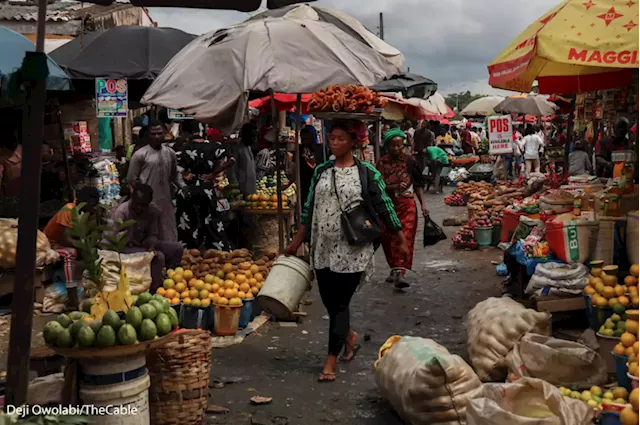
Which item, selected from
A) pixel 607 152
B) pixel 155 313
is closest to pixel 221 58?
pixel 155 313

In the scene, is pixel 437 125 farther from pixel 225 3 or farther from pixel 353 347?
pixel 225 3

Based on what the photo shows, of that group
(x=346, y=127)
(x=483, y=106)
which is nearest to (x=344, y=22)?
(x=346, y=127)

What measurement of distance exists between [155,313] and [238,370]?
6.82 feet

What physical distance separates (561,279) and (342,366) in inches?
84.5

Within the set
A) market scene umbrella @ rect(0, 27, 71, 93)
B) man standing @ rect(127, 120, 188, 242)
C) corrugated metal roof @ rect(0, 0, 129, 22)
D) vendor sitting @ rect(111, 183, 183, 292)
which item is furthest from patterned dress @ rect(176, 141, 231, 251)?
corrugated metal roof @ rect(0, 0, 129, 22)

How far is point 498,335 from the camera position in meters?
5.69

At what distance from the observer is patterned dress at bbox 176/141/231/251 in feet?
33.4

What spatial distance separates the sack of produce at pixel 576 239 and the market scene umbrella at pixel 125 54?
6.64 meters

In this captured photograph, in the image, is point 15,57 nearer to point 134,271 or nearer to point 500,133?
point 134,271

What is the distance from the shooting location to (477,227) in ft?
43.0

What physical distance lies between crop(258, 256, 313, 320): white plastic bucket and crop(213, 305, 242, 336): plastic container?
1.08 metres

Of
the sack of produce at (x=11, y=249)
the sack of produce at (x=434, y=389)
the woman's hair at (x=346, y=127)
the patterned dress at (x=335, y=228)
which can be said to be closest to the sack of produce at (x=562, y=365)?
the sack of produce at (x=434, y=389)

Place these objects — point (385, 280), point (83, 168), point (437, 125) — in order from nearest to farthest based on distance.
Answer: point (385, 280) < point (83, 168) < point (437, 125)

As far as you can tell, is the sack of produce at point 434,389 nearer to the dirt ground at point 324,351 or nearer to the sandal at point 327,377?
the dirt ground at point 324,351
